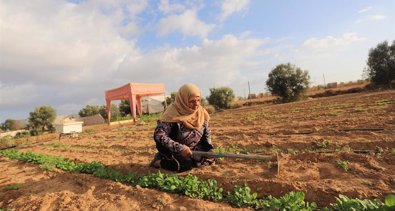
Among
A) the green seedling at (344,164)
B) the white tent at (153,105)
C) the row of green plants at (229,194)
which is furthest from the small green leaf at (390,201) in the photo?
the white tent at (153,105)

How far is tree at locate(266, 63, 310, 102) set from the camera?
28562mm

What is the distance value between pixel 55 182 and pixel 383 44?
92.9 ft

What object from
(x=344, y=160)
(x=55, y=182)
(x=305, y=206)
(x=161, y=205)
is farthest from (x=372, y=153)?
(x=55, y=182)

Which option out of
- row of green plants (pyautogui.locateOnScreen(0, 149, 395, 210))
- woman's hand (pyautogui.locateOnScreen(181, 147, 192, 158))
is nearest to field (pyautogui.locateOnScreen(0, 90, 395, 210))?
row of green plants (pyautogui.locateOnScreen(0, 149, 395, 210))

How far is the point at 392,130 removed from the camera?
630 centimetres

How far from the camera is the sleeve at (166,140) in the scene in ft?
13.9

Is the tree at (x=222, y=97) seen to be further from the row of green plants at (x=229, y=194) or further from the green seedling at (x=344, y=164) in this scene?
the green seedling at (x=344, y=164)

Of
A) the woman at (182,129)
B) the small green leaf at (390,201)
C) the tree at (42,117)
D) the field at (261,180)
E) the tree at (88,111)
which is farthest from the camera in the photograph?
the tree at (88,111)

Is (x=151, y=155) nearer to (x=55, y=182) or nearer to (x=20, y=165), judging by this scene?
(x=55, y=182)

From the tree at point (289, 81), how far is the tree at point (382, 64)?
5.02 m

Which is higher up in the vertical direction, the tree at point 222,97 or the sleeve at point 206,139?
the tree at point 222,97

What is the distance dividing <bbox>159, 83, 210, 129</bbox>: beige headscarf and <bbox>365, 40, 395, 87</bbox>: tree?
2605 centimetres

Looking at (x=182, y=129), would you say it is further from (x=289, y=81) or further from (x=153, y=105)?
(x=153, y=105)

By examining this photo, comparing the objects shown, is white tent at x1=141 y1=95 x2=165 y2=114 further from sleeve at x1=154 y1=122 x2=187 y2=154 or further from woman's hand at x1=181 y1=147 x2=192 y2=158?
woman's hand at x1=181 y1=147 x2=192 y2=158
